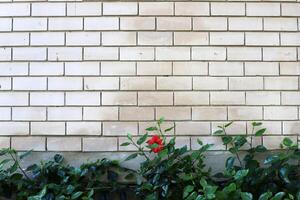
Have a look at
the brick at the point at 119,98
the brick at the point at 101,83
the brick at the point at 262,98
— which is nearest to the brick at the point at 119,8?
the brick at the point at 101,83

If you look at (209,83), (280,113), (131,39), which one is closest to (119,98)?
(131,39)

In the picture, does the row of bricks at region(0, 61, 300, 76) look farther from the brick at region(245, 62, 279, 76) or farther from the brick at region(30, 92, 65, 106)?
the brick at region(30, 92, 65, 106)

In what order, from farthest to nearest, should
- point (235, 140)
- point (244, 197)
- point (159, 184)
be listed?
point (235, 140), point (159, 184), point (244, 197)

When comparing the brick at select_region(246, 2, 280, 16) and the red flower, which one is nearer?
the red flower

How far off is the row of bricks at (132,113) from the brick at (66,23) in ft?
1.82

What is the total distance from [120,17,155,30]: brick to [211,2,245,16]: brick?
0.44 meters

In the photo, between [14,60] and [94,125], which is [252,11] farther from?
[14,60]

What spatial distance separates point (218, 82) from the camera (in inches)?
118

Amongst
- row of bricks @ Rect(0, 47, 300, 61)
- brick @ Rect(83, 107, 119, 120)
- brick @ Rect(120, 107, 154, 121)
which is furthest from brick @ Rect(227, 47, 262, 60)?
brick @ Rect(83, 107, 119, 120)

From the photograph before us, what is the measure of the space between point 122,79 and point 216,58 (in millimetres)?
660

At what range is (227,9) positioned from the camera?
3041mm

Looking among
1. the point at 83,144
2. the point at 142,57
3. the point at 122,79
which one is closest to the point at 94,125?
the point at 83,144

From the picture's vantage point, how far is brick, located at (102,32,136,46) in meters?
3.01

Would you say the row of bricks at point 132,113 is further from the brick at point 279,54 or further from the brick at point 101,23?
the brick at point 101,23
